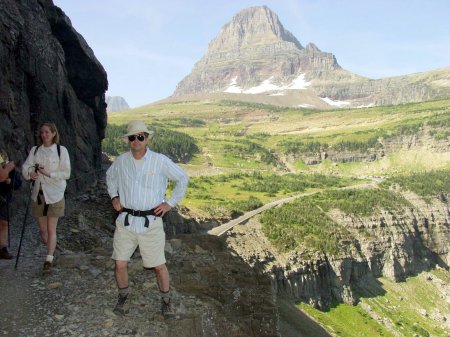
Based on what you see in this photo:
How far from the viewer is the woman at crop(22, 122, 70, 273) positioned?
44.8ft

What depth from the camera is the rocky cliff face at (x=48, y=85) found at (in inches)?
984

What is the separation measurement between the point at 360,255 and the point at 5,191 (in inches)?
4053

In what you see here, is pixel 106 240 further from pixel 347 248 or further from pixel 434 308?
pixel 434 308

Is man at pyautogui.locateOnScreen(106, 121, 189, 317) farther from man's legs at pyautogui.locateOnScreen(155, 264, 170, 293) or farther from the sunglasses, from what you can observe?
man's legs at pyautogui.locateOnScreen(155, 264, 170, 293)

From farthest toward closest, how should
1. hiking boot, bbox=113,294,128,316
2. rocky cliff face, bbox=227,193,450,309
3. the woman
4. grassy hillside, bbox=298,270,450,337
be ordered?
grassy hillside, bbox=298,270,450,337 < rocky cliff face, bbox=227,193,450,309 < the woman < hiking boot, bbox=113,294,128,316

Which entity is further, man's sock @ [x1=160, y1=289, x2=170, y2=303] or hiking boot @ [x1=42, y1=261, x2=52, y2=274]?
hiking boot @ [x1=42, y1=261, x2=52, y2=274]

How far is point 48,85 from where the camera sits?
98.0 ft

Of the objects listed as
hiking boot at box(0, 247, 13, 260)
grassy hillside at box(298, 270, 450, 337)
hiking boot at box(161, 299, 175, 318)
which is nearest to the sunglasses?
hiking boot at box(161, 299, 175, 318)

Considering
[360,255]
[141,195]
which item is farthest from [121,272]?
[360,255]

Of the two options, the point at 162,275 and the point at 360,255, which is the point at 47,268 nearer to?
the point at 162,275

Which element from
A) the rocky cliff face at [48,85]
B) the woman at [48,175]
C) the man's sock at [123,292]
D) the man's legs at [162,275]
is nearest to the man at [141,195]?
the man's legs at [162,275]

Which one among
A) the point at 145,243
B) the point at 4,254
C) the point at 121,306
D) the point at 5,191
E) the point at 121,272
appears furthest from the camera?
the point at 4,254

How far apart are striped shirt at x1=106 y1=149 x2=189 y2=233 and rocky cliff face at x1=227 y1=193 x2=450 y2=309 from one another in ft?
207

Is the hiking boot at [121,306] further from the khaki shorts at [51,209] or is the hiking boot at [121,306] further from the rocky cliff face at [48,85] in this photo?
the rocky cliff face at [48,85]
